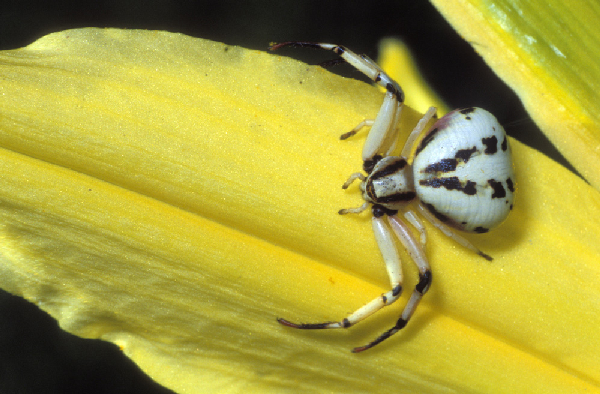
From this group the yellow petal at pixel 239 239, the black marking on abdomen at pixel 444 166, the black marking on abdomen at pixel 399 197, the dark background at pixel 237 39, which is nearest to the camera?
the yellow petal at pixel 239 239

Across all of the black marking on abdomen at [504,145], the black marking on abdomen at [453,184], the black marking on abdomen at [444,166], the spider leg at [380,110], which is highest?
the spider leg at [380,110]

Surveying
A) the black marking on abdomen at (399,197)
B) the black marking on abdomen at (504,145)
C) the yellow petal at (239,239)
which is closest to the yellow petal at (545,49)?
the black marking on abdomen at (504,145)

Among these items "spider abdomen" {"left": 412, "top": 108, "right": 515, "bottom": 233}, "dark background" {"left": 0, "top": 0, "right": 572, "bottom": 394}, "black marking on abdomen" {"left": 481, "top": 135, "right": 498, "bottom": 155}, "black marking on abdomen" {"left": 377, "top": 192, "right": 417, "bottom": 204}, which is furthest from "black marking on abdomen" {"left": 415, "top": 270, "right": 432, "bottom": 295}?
"dark background" {"left": 0, "top": 0, "right": 572, "bottom": 394}

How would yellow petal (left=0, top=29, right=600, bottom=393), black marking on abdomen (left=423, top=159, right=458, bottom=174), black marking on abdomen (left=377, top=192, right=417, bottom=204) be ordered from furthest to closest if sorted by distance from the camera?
black marking on abdomen (left=377, top=192, right=417, bottom=204) → black marking on abdomen (left=423, top=159, right=458, bottom=174) → yellow petal (left=0, top=29, right=600, bottom=393)

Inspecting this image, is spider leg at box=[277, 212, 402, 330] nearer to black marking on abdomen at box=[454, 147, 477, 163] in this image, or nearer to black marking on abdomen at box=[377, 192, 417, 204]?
black marking on abdomen at box=[377, 192, 417, 204]

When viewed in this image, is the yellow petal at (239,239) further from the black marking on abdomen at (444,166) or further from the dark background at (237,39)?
the dark background at (237,39)

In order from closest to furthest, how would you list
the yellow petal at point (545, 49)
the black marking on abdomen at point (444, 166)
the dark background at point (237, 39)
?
1. the yellow petal at point (545, 49)
2. the black marking on abdomen at point (444, 166)
3. the dark background at point (237, 39)
